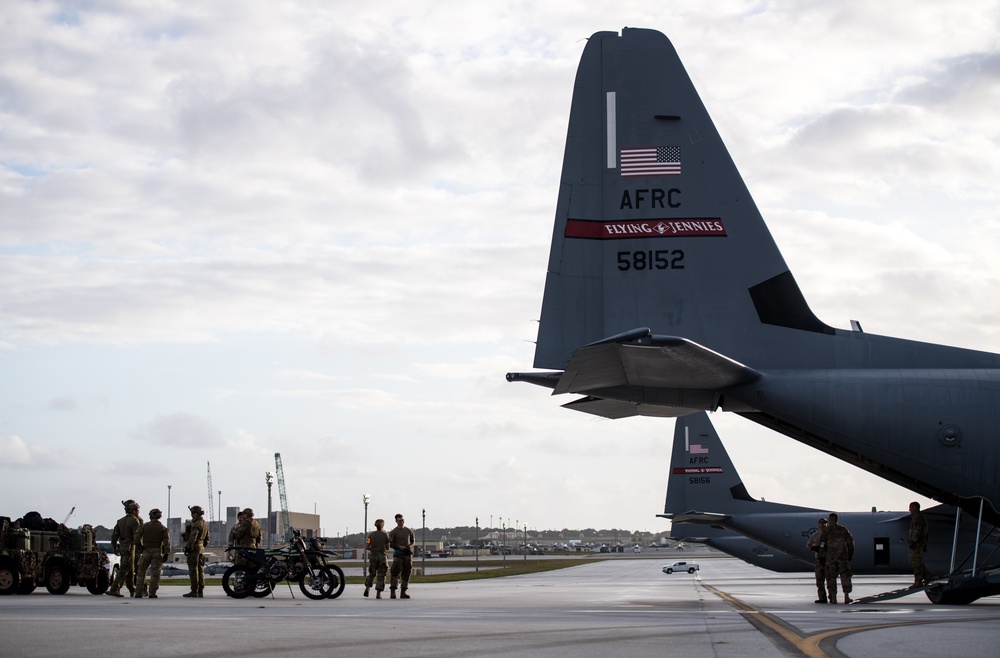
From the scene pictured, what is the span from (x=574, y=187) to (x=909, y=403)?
21.6ft

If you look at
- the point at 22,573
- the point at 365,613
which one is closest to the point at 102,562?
the point at 22,573

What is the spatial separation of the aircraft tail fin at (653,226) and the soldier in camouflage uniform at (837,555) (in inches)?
128

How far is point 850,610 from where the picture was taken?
15.5 m

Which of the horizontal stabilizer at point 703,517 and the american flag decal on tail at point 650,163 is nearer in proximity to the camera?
the american flag decal on tail at point 650,163

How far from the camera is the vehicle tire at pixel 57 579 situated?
20.6m

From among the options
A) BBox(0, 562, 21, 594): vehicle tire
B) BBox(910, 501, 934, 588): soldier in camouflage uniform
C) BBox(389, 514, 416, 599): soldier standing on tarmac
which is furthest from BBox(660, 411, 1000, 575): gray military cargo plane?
BBox(0, 562, 21, 594): vehicle tire

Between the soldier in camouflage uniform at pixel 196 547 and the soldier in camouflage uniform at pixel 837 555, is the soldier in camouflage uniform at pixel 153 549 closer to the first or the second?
the soldier in camouflage uniform at pixel 196 547

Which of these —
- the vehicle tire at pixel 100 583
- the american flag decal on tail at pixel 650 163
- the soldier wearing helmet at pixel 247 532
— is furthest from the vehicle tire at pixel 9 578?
the american flag decal on tail at pixel 650 163

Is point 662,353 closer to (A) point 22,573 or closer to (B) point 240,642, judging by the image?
(B) point 240,642

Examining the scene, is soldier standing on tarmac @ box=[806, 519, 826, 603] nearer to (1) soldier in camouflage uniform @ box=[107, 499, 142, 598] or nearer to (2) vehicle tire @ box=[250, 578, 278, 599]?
(2) vehicle tire @ box=[250, 578, 278, 599]

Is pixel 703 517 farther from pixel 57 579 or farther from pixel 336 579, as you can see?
pixel 57 579

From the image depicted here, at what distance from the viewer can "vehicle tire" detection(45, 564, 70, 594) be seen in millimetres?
20594

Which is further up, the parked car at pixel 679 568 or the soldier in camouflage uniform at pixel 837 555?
the soldier in camouflage uniform at pixel 837 555

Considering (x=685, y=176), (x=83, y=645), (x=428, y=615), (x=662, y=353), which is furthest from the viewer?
(x=685, y=176)
